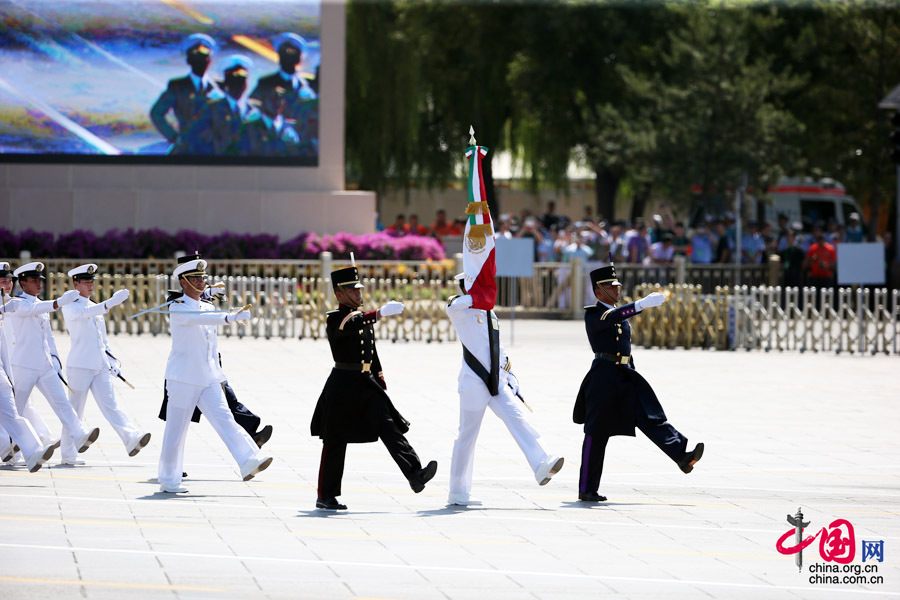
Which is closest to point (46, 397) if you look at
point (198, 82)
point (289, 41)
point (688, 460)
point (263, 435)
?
point (263, 435)

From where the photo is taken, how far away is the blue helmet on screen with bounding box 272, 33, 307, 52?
30781 millimetres

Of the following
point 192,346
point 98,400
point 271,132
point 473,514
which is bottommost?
point 473,514

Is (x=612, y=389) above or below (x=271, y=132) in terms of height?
below

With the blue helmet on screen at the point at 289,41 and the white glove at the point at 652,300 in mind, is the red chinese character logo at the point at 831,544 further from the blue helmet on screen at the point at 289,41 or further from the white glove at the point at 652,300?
the blue helmet on screen at the point at 289,41

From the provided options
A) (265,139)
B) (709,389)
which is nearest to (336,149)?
(265,139)

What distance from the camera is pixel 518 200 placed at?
55.3 m

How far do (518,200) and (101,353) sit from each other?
4359 centimetres

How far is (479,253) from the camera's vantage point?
10617 mm

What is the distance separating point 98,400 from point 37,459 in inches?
35.7

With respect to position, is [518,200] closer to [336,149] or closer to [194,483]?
[336,149]

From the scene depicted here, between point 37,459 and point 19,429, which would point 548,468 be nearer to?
point 37,459

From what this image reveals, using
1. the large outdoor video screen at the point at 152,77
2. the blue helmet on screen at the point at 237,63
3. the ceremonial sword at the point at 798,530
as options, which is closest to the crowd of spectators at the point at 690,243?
the large outdoor video screen at the point at 152,77

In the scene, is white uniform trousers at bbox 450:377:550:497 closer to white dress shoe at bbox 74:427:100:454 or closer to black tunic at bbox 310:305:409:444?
black tunic at bbox 310:305:409:444

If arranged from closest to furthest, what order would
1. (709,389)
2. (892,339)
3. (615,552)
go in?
(615,552) → (709,389) → (892,339)
